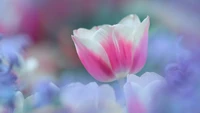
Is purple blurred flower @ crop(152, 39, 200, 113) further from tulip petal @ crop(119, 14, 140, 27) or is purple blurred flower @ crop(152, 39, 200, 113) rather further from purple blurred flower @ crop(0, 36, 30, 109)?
purple blurred flower @ crop(0, 36, 30, 109)

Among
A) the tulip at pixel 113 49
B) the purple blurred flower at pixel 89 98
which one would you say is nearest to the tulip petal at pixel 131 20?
the tulip at pixel 113 49

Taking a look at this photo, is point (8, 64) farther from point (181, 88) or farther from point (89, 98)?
point (181, 88)

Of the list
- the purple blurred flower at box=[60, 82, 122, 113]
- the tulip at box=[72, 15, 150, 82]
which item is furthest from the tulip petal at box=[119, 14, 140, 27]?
the purple blurred flower at box=[60, 82, 122, 113]

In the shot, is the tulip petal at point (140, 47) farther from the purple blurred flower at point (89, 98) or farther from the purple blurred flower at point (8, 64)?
the purple blurred flower at point (8, 64)

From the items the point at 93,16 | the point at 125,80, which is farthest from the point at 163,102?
the point at 93,16

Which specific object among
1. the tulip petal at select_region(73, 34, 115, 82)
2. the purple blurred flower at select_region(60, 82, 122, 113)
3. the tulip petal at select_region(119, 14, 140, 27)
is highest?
the tulip petal at select_region(119, 14, 140, 27)

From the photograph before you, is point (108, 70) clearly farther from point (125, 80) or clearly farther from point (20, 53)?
point (20, 53)
